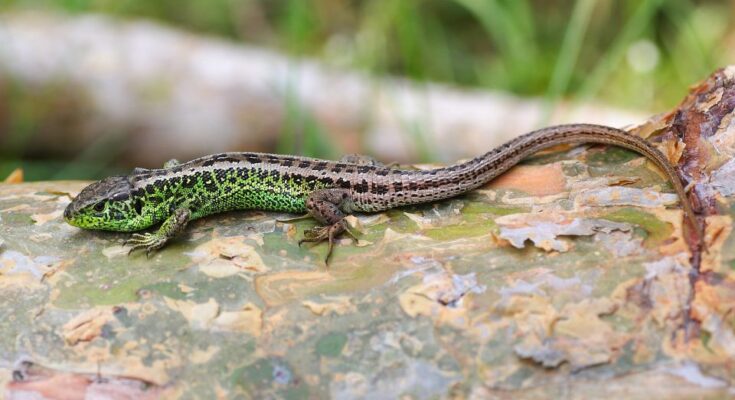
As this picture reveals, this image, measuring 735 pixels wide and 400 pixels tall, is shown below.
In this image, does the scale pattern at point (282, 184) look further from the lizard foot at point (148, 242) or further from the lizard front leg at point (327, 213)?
the lizard foot at point (148, 242)

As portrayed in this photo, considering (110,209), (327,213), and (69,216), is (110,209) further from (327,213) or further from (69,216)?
(327,213)

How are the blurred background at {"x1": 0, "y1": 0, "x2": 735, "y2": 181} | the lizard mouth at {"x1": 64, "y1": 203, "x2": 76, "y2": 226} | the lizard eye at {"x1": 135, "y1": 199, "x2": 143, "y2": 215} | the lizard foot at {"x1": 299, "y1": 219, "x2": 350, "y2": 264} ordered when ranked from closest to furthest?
the lizard foot at {"x1": 299, "y1": 219, "x2": 350, "y2": 264} → the lizard mouth at {"x1": 64, "y1": 203, "x2": 76, "y2": 226} → the lizard eye at {"x1": 135, "y1": 199, "x2": 143, "y2": 215} → the blurred background at {"x1": 0, "y1": 0, "x2": 735, "y2": 181}

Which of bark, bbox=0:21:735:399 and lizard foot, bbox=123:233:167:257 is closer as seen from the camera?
bark, bbox=0:21:735:399

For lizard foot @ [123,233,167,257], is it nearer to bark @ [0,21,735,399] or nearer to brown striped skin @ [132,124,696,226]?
bark @ [0,21,735,399]

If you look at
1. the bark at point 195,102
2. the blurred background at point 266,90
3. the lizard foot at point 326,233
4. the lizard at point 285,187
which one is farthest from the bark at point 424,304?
the bark at point 195,102

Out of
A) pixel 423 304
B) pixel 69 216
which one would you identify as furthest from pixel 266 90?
pixel 423 304

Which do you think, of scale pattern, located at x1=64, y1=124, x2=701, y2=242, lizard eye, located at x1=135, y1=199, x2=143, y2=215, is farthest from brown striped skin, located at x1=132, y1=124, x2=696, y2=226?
lizard eye, located at x1=135, y1=199, x2=143, y2=215

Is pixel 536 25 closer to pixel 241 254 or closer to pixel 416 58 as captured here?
pixel 416 58

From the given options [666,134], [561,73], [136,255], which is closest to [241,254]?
[136,255]
